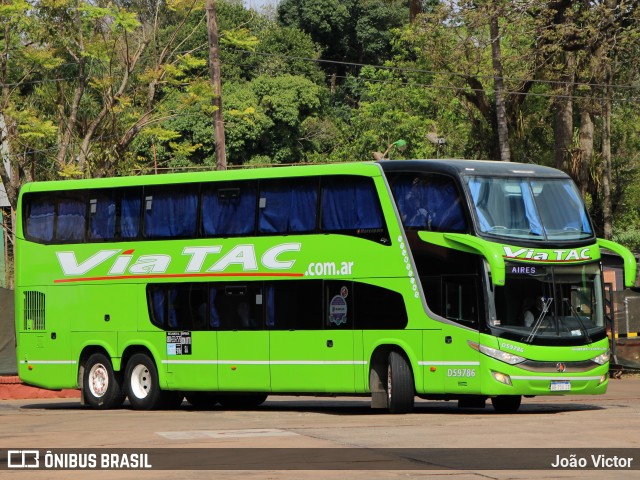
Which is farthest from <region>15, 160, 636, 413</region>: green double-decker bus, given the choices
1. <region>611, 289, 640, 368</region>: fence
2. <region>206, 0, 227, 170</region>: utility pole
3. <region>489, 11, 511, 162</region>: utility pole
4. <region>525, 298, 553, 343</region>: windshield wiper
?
<region>489, 11, 511, 162</region>: utility pole

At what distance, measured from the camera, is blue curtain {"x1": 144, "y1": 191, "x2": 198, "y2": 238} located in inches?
907

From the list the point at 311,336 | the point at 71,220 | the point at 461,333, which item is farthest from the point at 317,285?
the point at 71,220

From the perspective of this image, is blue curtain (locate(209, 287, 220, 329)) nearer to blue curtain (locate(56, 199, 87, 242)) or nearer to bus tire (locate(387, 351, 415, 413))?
blue curtain (locate(56, 199, 87, 242))

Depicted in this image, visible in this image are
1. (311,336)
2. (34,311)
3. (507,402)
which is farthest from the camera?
(34,311)

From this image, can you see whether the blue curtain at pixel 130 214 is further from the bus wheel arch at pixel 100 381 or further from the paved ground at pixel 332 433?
the paved ground at pixel 332 433

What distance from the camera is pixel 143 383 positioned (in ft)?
79.0


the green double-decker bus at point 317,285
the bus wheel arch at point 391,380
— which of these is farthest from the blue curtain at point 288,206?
the bus wheel arch at point 391,380

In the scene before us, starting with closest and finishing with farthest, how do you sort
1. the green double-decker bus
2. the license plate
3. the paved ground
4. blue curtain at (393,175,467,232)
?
1. the paved ground
2. the license plate
3. the green double-decker bus
4. blue curtain at (393,175,467,232)

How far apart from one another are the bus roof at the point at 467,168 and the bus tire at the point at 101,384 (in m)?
7.08

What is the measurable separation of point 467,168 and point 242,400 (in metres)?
7.44

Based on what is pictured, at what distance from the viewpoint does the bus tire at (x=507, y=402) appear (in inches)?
842

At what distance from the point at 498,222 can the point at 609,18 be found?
18.3m

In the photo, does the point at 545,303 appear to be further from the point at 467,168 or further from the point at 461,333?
the point at 467,168

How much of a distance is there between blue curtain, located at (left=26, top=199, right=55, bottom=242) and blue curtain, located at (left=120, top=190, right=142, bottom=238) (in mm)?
1831
